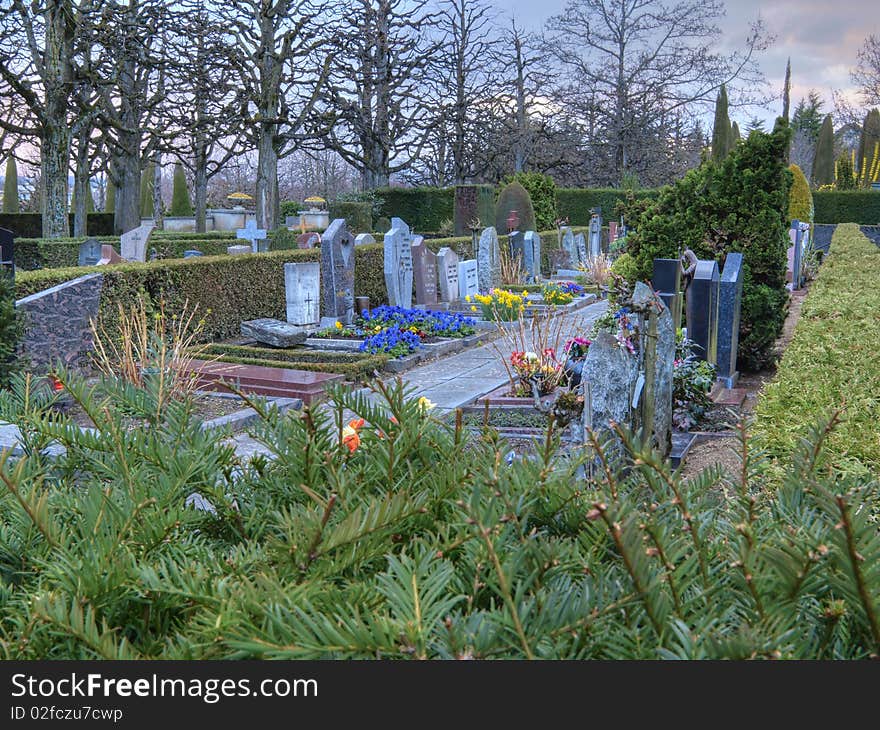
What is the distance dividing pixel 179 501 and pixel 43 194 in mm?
23082

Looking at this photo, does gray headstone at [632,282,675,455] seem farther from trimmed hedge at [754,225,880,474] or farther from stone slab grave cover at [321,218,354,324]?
stone slab grave cover at [321,218,354,324]

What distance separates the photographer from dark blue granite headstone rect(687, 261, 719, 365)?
320 inches

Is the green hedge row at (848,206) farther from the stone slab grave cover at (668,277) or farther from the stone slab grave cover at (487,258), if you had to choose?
the stone slab grave cover at (668,277)

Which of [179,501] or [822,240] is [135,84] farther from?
[179,501]

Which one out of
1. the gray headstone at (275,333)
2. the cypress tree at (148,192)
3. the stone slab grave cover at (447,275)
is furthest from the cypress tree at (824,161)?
the gray headstone at (275,333)

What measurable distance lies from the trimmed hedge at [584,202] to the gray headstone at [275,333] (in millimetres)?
26321

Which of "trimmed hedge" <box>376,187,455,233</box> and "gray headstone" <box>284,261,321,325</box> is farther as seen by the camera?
"trimmed hedge" <box>376,187,455,233</box>

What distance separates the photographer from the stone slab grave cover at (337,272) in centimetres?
1220

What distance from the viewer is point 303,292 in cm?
1222

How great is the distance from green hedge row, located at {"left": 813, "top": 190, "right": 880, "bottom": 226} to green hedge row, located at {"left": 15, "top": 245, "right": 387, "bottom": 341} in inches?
931

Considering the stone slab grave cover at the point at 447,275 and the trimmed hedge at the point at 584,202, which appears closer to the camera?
the stone slab grave cover at the point at 447,275

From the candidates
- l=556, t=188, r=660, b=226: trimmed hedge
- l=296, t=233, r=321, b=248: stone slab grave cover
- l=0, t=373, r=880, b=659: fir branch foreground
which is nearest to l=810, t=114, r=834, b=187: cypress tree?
l=556, t=188, r=660, b=226: trimmed hedge

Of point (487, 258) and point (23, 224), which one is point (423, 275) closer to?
point (487, 258)

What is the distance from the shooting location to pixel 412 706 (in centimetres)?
94
